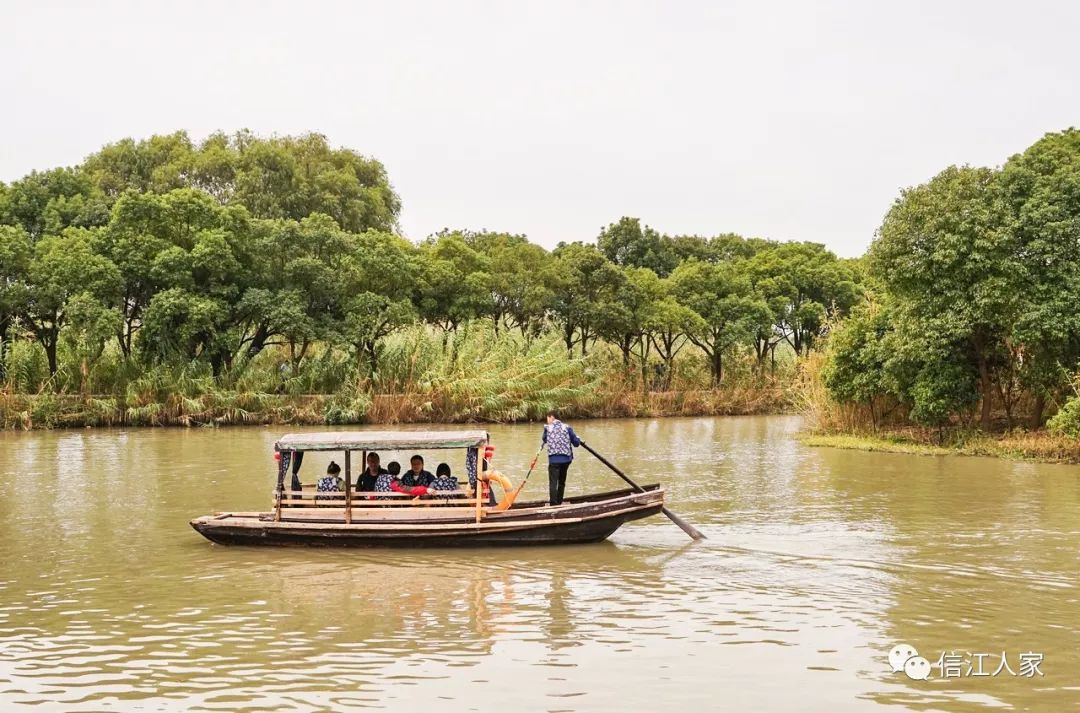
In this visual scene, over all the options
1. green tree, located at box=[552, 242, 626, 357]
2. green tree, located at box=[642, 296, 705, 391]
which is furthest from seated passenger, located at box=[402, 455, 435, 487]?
green tree, located at box=[642, 296, 705, 391]

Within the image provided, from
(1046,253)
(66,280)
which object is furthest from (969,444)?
A: (66,280)

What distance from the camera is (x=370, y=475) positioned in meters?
15.7

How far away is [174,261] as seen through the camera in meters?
37.2

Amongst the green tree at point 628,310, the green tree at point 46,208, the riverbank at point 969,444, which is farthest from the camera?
the green tree at point 628,310

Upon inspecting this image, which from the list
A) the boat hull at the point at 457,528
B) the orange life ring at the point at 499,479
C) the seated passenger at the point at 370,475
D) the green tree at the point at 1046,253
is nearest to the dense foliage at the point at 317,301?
the green tree at the point at 1046,253

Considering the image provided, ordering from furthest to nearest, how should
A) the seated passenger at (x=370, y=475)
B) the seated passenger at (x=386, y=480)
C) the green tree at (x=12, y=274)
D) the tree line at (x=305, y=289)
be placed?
the tree line at (x=305, y=289), the green tree at (x=12, y=274), the seated passenger at (x=370, y=475), the seated passenger at (x=386, y=480)

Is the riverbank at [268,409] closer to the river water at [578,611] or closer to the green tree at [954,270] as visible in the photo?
the green tree at [954,270]

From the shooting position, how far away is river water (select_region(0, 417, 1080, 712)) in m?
8.74

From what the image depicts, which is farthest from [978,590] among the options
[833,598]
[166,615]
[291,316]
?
[291,316]

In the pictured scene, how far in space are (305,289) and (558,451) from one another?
86.3ft

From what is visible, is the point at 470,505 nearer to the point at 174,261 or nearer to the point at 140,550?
the point at 140,550

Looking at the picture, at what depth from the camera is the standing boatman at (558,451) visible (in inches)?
603

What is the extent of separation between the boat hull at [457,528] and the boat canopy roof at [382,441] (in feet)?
3.18

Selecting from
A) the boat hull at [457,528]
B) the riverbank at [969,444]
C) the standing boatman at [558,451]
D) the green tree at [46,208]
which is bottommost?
the boat hull at [457,528]
